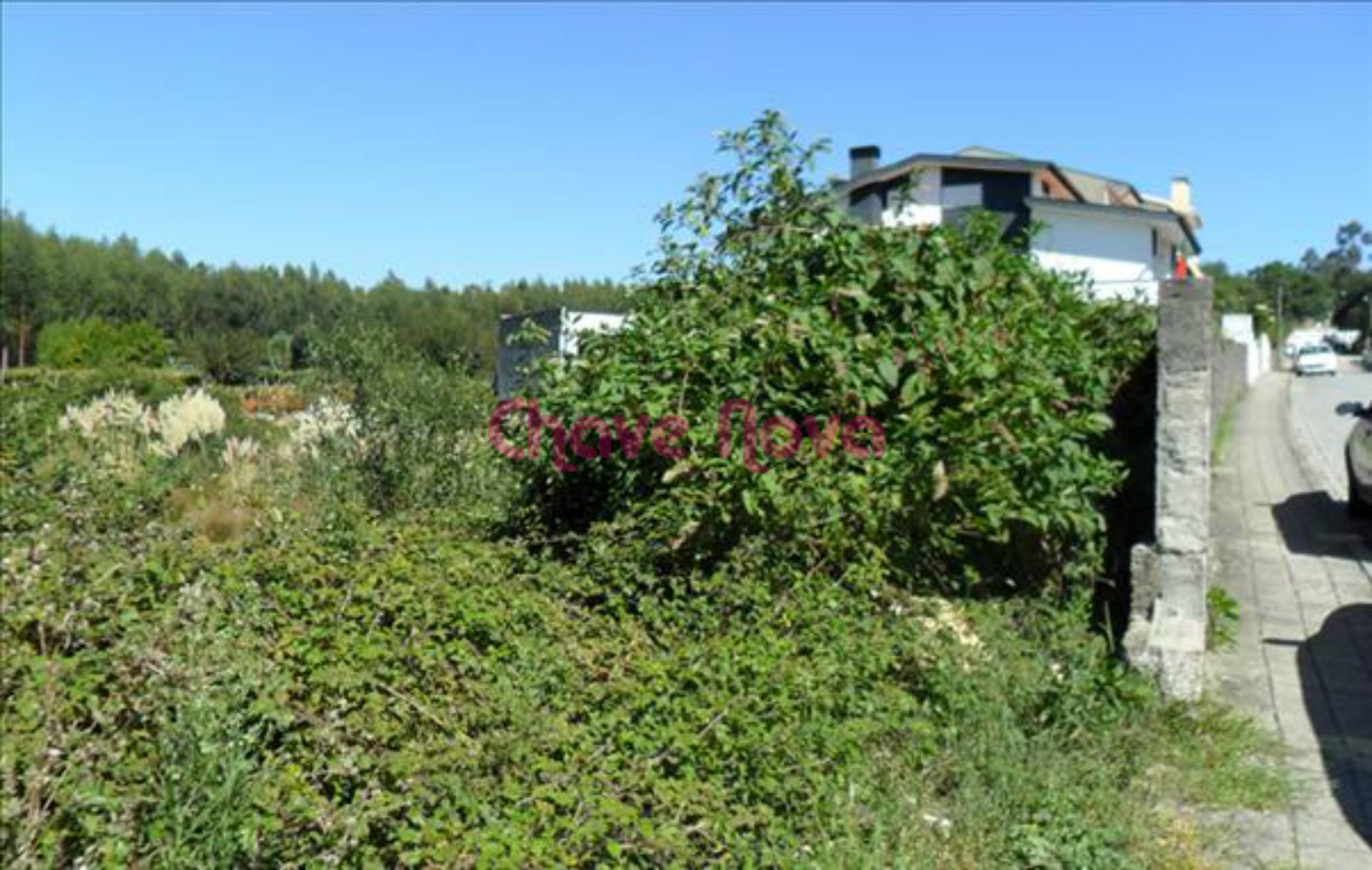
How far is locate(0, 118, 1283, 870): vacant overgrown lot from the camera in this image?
2.83 meters

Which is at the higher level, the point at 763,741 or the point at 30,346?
the point at 30,346

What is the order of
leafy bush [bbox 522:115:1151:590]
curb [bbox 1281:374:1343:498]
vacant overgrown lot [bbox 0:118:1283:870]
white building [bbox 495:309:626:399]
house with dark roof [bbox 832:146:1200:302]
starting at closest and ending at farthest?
vacant overgrown lot [bbox 0:118:1283:870], leafy bush [bbox 522:115:1151:590], white building [bbox 495:309:626:399], curb [bbox 1281:374:1343:498], house with dark roof [bbox 832:146:1200:302]

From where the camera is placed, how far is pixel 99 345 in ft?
126

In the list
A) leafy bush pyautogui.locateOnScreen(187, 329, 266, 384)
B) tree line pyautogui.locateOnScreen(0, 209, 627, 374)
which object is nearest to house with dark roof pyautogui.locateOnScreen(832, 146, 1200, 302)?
tree line pyautogui.locateOnScreen(0, 209, 627, 374)

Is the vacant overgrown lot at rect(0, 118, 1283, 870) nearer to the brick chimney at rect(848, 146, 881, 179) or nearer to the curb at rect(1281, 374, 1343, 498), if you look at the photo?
the curb at rect(1281, 374, 1343, 498)

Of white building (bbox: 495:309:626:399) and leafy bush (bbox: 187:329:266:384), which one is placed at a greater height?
leafy bush (bbox: 187:329:266:384)

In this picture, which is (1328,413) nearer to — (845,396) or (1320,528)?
(1320,528)

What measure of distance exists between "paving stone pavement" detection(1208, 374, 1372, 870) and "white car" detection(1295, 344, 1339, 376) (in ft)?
121

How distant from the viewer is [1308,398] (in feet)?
95.8

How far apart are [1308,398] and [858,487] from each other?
28.6 m

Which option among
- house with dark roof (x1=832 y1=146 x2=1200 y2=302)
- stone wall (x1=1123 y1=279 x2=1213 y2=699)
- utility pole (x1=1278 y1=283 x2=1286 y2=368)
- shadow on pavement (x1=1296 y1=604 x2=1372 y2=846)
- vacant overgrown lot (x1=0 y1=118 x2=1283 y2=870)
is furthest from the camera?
utility pole (x1=1278 y1=283 x2=1286 y2=368)

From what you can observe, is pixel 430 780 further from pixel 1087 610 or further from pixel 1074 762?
pixel 1087 610

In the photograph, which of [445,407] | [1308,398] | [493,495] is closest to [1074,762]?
[493,495]

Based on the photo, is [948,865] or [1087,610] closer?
[948,865]
